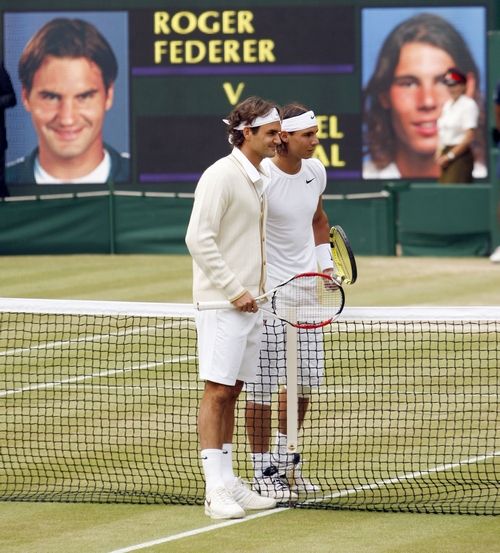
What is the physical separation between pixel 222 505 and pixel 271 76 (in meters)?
13.0

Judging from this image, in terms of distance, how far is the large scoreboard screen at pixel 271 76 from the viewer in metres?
20.5

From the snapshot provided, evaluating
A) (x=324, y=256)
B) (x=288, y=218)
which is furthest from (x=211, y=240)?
(x=324, y=256)

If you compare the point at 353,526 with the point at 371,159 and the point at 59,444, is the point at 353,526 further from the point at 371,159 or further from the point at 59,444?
the point at 371,159

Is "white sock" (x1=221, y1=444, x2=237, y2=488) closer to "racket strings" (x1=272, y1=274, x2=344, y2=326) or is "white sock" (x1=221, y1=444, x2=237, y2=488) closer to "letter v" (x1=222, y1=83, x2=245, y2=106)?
"racket strings" (x1=272, y1=274, x2=344, y2=326)

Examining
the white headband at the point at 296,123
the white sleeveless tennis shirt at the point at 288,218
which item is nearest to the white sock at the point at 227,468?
the white sleeveless tennis shirt at the point at 288,218

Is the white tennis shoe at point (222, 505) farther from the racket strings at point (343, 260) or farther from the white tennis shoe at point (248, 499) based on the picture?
the racket strings at point (343, 260)

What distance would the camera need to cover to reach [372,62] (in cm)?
2064

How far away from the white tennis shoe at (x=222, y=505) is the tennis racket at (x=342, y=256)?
4.12 ft

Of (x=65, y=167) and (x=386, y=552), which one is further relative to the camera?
(x=65, y=167)

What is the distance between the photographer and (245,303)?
7.93 meters

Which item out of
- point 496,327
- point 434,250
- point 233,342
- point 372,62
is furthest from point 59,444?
point 372,62

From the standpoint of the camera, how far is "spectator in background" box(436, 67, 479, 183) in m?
19.5

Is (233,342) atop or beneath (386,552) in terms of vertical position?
atop

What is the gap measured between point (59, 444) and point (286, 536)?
2.51 metres
